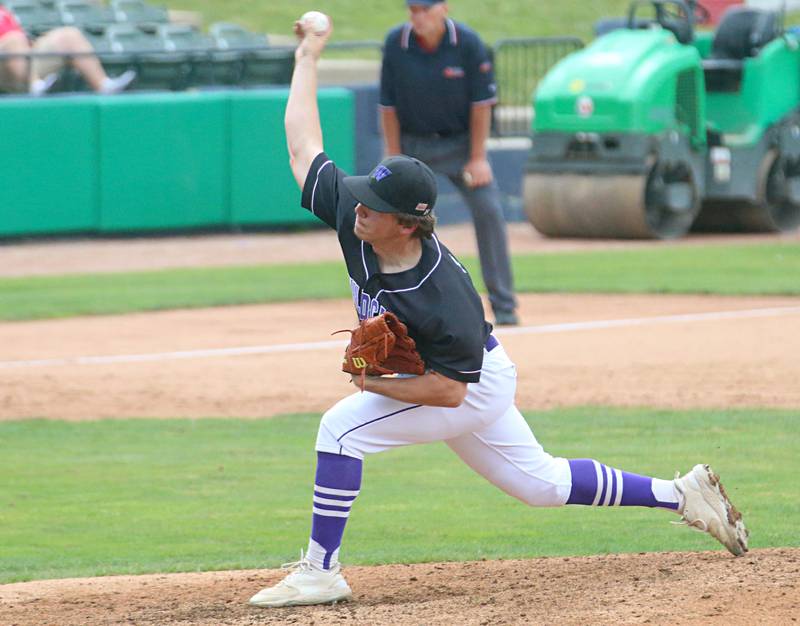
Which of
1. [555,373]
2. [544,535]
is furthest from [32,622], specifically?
[555,373]

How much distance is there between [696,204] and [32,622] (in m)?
11.9

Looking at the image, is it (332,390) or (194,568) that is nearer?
(194,568)

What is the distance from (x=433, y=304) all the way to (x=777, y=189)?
12.3 m

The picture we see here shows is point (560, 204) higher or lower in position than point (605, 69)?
lower

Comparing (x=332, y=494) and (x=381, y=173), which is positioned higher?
(x=381, y=173)

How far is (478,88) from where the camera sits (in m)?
10.1

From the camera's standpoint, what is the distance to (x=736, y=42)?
16.1m

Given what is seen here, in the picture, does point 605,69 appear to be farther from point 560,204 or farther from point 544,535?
point 544,535

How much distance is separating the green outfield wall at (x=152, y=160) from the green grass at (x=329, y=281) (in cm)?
215

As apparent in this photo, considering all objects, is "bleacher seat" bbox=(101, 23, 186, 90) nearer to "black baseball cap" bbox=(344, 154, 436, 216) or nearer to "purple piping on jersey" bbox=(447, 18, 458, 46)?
"purple piping on jersey" bbox=(447, 18, 458, 46)

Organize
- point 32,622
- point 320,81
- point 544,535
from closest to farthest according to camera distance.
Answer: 1. point 32,622
2. point 544,535
3. point 320,81

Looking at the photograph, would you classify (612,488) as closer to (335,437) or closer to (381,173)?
(335,437)

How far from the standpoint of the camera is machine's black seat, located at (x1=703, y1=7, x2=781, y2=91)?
52.5 feet

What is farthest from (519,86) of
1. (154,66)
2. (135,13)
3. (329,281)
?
(329,281)
